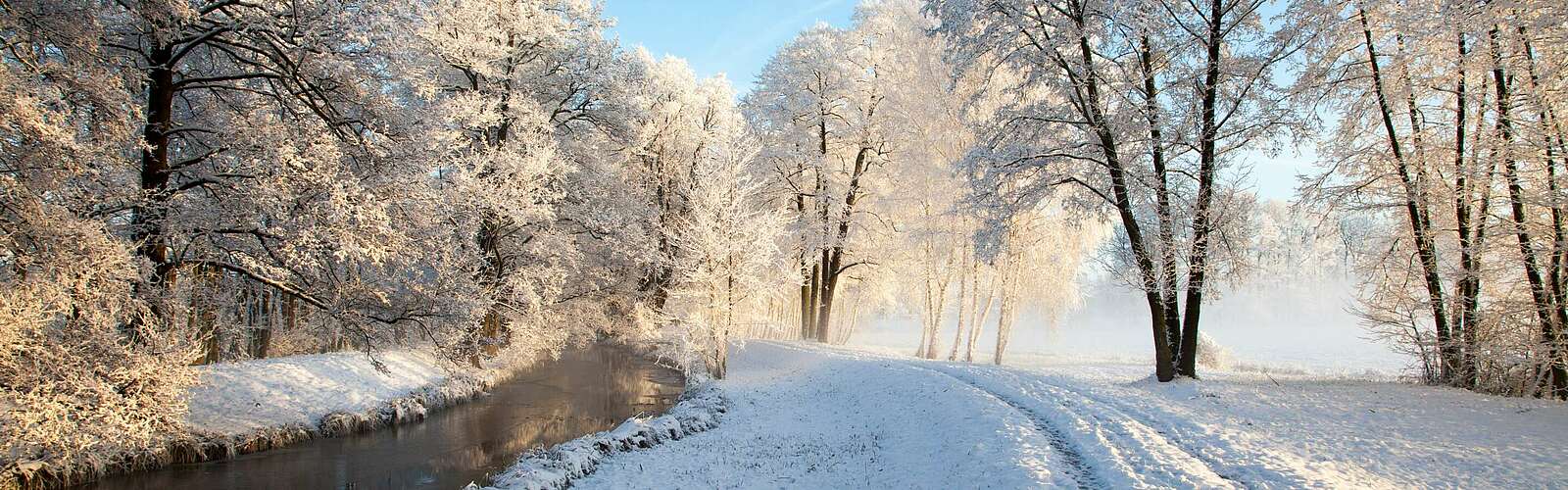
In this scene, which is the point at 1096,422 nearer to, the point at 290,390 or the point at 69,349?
the point at 69,349

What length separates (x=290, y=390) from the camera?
43.8 feet

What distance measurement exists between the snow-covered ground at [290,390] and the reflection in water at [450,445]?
2.61ft

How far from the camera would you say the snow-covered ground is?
11594mm

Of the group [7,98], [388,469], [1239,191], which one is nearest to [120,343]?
[7,98]

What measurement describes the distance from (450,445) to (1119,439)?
11.1 meters

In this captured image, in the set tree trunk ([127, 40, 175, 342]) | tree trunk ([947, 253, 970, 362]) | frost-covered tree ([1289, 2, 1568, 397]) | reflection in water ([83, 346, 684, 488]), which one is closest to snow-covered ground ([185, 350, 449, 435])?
reflection in water ([83, 346, 684, 488])

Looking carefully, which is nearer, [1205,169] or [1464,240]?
[1464,240]

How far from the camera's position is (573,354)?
2830 centimetres

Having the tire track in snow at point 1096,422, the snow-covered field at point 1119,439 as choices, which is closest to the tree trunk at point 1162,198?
the snow-covered field at point 1119,439

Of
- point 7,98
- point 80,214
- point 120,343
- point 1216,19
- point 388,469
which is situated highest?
point 1216,19

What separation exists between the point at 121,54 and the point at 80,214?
2.90 meters

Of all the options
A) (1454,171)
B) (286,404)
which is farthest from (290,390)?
(1454,171)

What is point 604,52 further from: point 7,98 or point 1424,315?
point 1424,315

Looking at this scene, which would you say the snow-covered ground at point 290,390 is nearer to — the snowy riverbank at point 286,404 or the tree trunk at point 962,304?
the snowy riverbank at point 286,404
